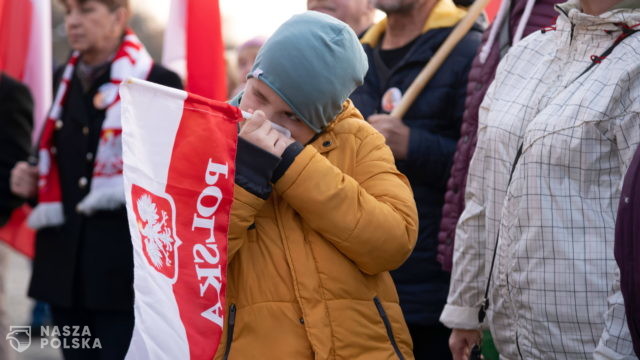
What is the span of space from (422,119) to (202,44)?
1.67 metres

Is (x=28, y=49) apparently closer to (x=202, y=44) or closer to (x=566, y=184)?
(x=202, y=44)

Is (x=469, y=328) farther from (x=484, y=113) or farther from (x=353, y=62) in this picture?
(x=353, y=62)

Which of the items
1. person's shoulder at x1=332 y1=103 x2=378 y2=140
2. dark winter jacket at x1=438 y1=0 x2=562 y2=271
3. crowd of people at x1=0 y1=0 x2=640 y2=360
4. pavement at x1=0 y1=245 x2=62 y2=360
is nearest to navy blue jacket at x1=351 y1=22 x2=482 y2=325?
dark winter jacket at x1=438 y1=0 x2=562 y2=271

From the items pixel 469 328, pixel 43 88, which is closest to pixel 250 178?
pixel 469 328

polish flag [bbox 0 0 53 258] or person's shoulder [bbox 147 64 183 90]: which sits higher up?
person's shoulder [bbox 147 64 183 90]

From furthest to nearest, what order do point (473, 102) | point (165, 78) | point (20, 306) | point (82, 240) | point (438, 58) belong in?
point (20, 306), point (165, 78), point (82, 240), point (438, 58), point (473, 102)

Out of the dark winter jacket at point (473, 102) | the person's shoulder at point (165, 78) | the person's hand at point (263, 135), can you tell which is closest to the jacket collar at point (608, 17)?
the dark winter jacket at point (473, 102)

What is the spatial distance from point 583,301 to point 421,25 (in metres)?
1.94

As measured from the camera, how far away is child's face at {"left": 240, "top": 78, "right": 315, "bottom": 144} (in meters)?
2.94

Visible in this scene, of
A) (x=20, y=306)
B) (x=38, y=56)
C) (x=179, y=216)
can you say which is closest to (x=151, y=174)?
(x=179, y=216)

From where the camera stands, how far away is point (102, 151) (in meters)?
5.13

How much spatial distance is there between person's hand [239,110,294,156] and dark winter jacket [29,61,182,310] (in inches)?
94.0

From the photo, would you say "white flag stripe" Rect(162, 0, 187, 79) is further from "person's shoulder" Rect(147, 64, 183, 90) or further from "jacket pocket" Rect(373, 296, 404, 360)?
"jacket pocket" Rect(373, 296, 404, 360)

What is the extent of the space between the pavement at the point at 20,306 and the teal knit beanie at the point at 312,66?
363 centimetres
